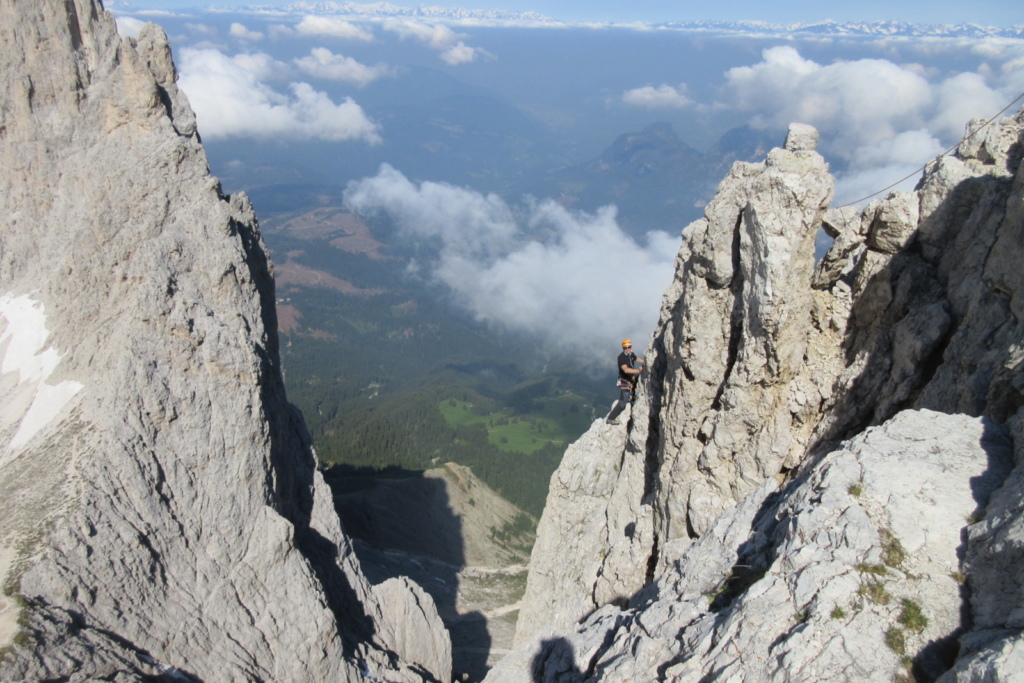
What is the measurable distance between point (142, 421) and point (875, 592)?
3031 cm

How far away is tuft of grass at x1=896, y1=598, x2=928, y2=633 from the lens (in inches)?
353

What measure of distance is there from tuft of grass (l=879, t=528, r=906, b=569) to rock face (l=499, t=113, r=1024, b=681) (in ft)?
0.10

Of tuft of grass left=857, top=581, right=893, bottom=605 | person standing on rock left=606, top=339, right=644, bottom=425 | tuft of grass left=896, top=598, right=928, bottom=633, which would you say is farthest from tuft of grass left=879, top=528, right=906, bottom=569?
person standing on rock left=606, top=339, right=644, bottom=425

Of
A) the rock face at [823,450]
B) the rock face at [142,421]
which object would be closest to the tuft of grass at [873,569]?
the rock face at [823,450]

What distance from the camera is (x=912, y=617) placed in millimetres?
9078

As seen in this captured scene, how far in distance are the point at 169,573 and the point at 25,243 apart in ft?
→ 76.0

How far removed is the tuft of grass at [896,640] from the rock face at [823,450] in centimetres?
3

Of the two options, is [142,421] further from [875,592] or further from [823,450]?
[875,592]

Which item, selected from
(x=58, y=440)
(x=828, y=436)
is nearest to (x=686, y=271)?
(x=828, y=436)

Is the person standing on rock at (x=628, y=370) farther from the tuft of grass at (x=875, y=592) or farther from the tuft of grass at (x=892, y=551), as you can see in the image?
the tuft of grass at (x=875, y=592)

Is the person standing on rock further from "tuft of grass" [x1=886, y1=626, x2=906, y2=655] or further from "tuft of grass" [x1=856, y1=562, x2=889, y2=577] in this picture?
"tuft of grass" [x1=886, y1=626, x2=906, y2=655]

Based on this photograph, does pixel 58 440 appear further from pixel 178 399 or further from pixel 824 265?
pixel 824 265

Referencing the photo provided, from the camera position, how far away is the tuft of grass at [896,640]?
8.84m

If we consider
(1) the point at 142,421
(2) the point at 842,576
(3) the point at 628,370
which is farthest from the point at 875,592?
(1) the point at 142,421
